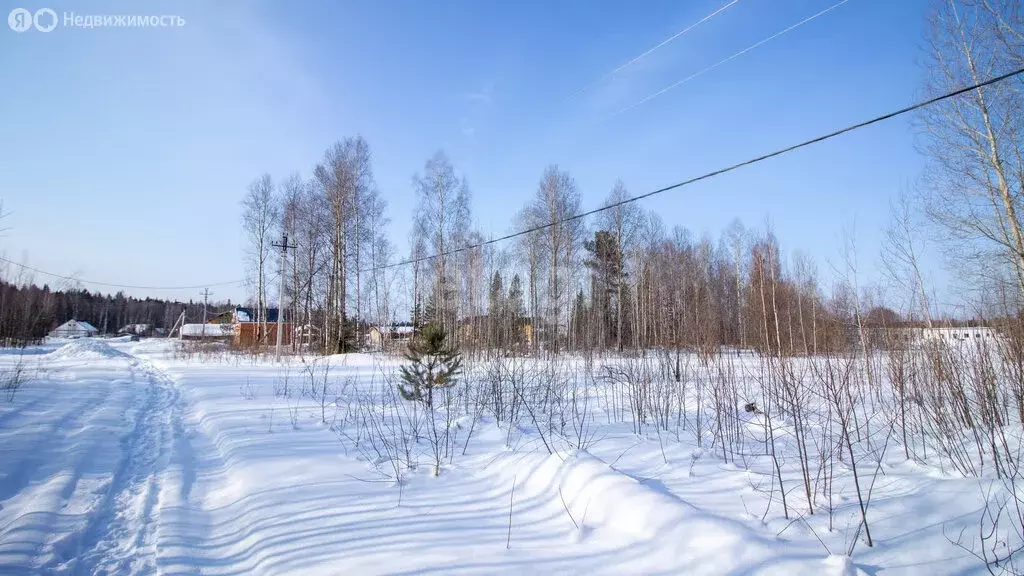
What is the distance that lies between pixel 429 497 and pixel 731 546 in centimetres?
213

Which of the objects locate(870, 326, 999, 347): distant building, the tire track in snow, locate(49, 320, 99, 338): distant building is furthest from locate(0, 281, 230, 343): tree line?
locate(870, 326, 999, 347): distant building

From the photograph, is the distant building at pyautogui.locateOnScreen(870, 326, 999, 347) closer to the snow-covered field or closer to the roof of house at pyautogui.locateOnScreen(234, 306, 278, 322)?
the snow-covered field

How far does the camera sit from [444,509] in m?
2.97

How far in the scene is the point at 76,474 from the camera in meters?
3.56

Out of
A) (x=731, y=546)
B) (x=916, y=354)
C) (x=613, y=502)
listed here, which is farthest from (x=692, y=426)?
(x=731, y=546)

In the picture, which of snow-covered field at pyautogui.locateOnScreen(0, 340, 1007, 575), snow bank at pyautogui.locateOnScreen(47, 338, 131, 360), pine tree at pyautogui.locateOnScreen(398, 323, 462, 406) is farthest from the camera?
snow bank at pyautogui.locateOnScreen(47, 338, 131, 360)

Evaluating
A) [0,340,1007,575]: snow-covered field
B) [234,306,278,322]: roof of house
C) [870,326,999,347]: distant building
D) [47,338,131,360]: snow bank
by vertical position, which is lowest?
[0,340,1007,575]: snow-covered field

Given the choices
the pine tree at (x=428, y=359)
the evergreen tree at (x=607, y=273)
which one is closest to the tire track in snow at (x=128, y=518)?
the pine tree at (x=428, y=359)

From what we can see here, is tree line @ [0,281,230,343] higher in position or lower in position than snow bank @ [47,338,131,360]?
higher

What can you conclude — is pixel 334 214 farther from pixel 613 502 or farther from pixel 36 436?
pixel 613 502

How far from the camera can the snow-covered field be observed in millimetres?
2158

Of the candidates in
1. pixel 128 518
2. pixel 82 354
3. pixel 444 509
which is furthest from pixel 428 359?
pixel 82 354

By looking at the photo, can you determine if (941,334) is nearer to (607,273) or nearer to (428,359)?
(428,359)

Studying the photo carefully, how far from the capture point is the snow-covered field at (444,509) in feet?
7.08
